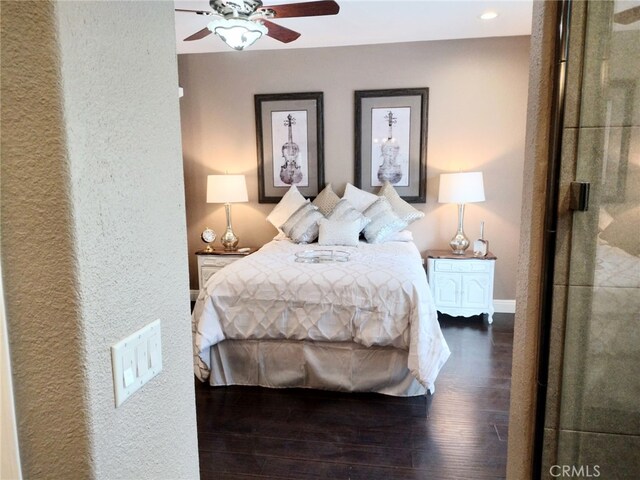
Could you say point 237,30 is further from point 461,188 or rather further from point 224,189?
point 461,188

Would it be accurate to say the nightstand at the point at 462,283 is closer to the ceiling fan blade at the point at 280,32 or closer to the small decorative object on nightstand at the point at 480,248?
the small decorative object on nightstand at the point at 480,248

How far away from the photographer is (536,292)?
3.81 feet

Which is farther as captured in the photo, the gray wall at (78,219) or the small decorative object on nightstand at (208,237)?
the small decorative object on nightstand at (208,237)

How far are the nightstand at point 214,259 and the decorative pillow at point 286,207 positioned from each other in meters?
0.43

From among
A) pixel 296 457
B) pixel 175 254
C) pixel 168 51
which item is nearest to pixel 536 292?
pixel 175 254

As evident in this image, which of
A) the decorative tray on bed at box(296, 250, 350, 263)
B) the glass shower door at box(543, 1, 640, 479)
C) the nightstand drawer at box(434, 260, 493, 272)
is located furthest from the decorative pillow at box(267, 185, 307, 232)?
the glass shower door at box(543, 1, 640, 479)

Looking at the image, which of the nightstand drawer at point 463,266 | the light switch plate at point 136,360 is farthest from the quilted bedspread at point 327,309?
the light switch plate at point 136,360

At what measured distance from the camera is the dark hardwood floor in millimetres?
2227

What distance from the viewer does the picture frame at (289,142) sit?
15.7 ft

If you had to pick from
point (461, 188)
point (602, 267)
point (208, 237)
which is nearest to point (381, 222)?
point (461, 188)

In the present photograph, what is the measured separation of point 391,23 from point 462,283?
2.53 meters

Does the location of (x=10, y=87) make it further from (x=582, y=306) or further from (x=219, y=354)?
(x=219, y=354)

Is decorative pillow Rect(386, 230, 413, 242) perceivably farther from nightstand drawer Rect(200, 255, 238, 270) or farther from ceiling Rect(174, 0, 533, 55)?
ceiling Rect(174, 0, 533, 55)

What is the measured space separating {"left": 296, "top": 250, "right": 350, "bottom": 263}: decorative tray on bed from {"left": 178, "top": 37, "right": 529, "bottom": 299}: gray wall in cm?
142
